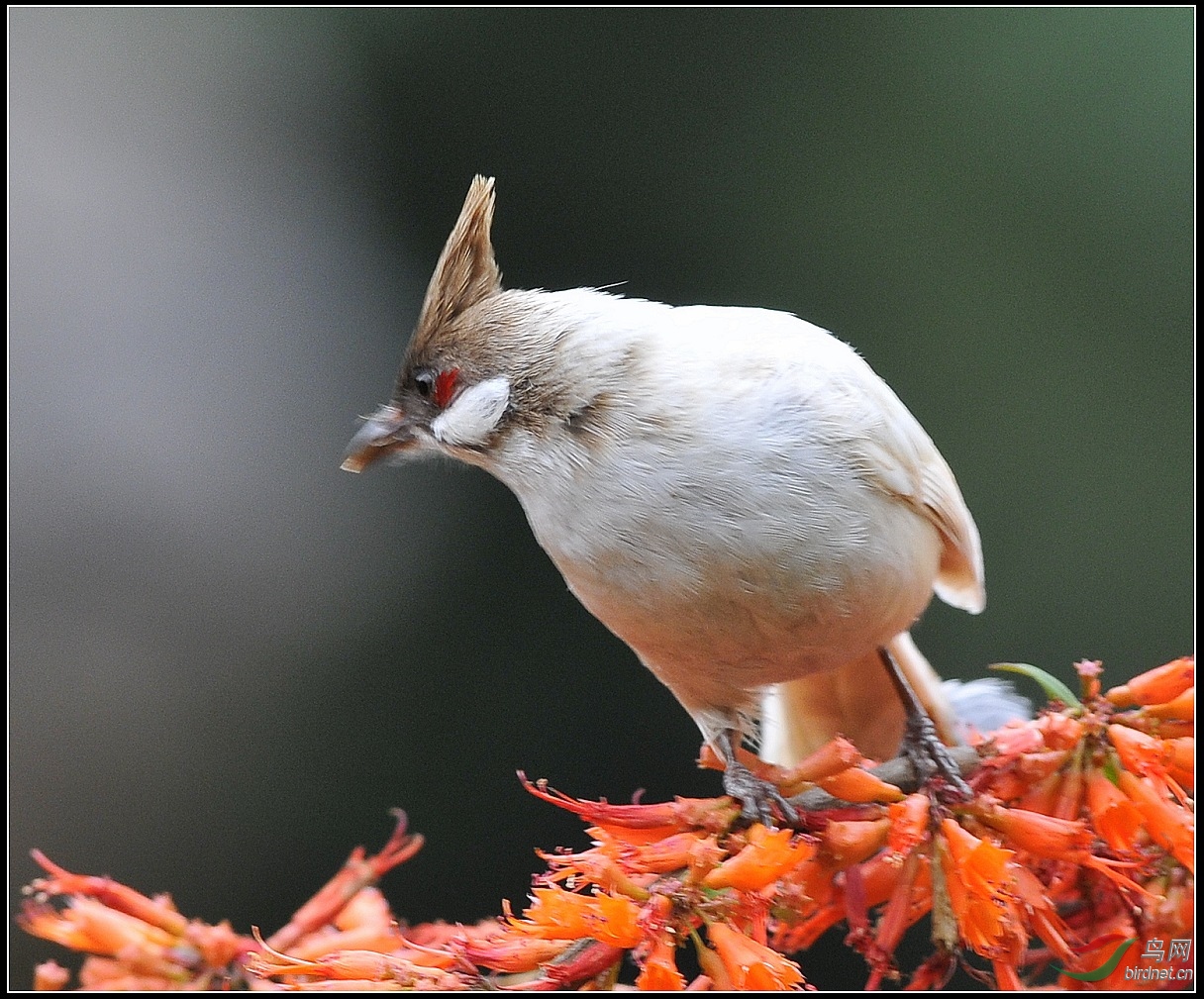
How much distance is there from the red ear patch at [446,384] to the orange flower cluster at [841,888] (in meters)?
0.56

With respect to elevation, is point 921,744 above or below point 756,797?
below

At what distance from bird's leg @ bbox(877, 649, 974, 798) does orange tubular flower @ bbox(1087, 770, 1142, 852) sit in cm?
14

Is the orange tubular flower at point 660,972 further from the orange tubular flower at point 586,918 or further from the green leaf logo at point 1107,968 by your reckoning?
the green leaf logo at point 1107,968

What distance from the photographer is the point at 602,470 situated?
4.83ft

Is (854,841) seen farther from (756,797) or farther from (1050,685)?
(1050,685)

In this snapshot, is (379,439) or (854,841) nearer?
(854,841)

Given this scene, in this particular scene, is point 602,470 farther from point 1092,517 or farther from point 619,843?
point 1092,517

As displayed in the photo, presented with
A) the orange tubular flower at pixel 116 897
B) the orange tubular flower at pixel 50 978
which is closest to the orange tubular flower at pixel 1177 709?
the orange tubular flower at pixel 116 897

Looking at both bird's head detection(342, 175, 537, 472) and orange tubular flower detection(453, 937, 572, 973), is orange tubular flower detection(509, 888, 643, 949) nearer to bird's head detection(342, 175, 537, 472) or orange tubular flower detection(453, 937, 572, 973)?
orange tubular flower detection(453, 937, 572, 973)

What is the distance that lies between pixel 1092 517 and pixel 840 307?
1.01 meters

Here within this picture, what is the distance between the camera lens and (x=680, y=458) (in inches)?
57.3

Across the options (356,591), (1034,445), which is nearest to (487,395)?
(356,591)

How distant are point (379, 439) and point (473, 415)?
192 millimetres

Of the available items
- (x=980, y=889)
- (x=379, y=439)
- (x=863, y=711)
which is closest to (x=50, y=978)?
(x=379, y=439)
